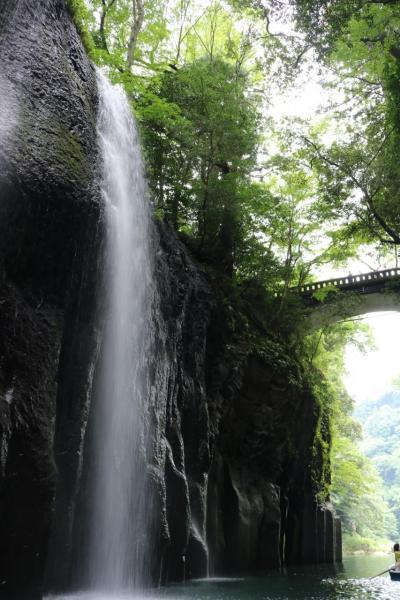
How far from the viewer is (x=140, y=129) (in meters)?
14.5

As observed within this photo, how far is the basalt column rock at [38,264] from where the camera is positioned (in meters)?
6.84

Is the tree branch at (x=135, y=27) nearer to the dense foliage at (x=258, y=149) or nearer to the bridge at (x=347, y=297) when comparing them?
the dense foliage at (x=258, y=149)

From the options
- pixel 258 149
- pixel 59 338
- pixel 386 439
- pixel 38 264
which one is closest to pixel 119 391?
pixel 59 338

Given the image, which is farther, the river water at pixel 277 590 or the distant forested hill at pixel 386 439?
the distant forested hill at pixel 386 439

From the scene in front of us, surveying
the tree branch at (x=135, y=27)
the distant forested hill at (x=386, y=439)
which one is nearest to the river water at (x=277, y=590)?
the tree branch at (x=135, y=27)

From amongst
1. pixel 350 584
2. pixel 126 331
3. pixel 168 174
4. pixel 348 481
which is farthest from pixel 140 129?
pixel 348 481

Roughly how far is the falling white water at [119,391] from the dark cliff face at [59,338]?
1.36 ft

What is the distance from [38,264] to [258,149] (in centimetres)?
1359

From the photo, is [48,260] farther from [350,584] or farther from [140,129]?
[350,584]

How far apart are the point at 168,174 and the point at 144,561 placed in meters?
11.3

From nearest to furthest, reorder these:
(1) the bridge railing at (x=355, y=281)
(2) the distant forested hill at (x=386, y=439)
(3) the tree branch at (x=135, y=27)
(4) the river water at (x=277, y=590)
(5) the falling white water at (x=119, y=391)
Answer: (5) the falling white water at (x=119, y=391)
(4) the river water at (x=277, y=590)
(3) the tree branch at (x=135, y=27)
(1) the bridge railing at (x=355, y=281)
(2) the distant forested hill at (x=386, y=439)

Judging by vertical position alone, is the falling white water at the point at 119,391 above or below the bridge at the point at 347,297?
below

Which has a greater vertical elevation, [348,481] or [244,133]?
[244,133]

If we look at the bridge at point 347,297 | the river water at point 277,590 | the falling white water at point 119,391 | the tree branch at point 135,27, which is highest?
the tree branch at point 135,27
